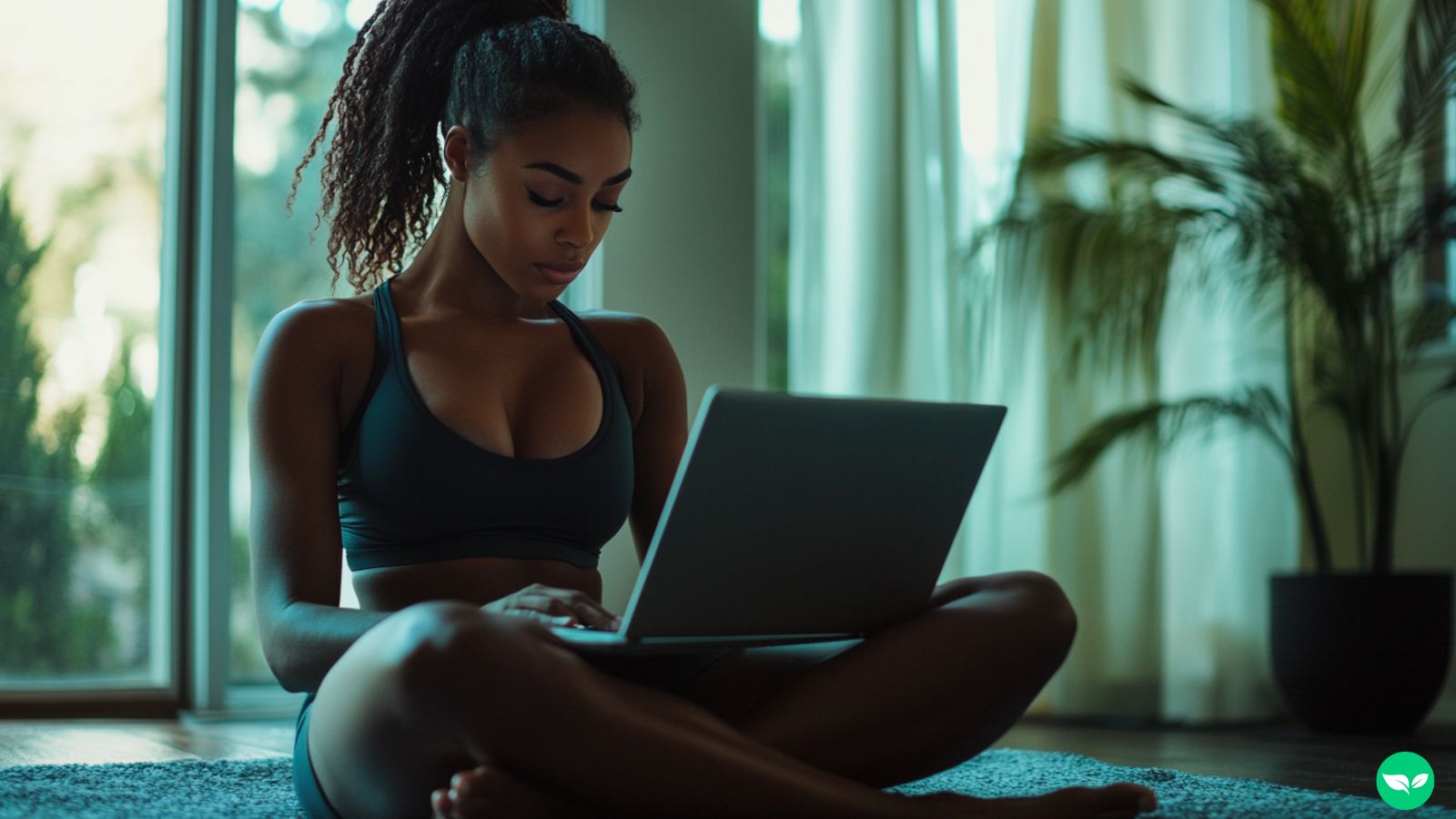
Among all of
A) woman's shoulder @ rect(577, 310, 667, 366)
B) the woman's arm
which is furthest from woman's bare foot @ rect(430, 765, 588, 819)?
woman's shoulder @ rect(577, 310, 667, 366)

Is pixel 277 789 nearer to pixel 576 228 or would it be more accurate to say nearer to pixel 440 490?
pixel 440 490

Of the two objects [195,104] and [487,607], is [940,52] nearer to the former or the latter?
[195,104]

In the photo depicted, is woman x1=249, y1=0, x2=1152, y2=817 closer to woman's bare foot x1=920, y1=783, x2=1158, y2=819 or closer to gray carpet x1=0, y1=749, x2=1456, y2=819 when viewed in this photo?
woman's bare foot x1=920, y1=783, x2=1158, y2=819

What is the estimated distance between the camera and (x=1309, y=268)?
3074 mm

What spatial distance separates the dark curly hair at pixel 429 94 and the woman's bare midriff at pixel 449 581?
44 centimetres

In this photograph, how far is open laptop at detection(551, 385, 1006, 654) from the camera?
116cm

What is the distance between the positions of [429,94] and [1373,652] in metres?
2.15

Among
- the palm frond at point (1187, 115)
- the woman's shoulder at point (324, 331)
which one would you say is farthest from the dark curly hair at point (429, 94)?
the palm frond at point (1187, 115)

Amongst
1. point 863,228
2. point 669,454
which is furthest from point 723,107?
point 669,454

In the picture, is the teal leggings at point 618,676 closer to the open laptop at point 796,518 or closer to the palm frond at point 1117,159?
the open laptop at point 796,518

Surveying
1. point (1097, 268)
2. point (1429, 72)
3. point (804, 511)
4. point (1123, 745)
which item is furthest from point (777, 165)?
point (804, 511)

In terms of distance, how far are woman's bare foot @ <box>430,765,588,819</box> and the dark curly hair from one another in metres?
0.72

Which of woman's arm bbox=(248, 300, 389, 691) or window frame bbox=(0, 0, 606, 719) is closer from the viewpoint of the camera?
woman's arm bbox=(248, 300, 389, 691)

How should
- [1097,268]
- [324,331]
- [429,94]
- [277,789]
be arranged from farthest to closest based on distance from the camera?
[1097,268] → [277,789] → [429,94] → [324,331]
